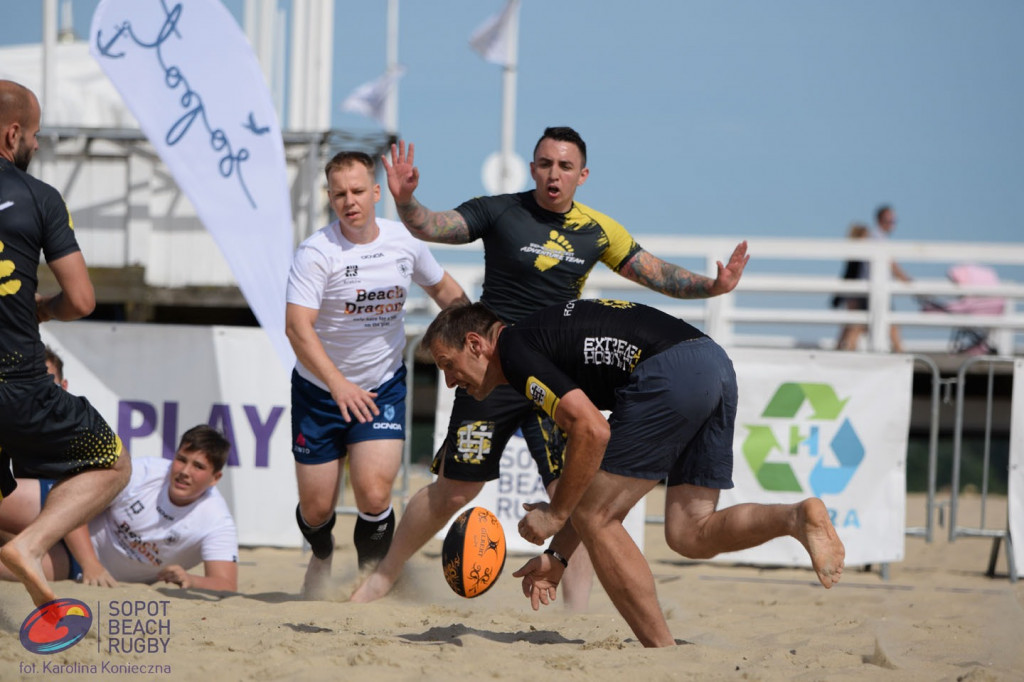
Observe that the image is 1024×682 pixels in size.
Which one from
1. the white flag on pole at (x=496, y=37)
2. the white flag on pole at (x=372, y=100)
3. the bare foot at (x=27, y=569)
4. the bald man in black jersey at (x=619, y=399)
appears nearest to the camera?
the bare foot at (x=27, y=569)

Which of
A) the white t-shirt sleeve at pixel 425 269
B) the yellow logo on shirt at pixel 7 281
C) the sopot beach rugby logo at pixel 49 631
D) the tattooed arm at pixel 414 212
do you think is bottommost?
the sopot beach rugby logo at pixel 49 631

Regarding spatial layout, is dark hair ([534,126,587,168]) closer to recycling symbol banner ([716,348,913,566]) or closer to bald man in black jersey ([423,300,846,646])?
bald man in black jersey ([423,300,846,646])

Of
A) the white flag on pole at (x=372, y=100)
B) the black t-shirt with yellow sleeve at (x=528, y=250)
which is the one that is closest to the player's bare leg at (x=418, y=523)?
the black t-shirt with yellow sleeve at (x=528, y=250)

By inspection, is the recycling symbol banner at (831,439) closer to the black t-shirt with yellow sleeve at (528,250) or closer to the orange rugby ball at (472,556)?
the black t-shirt with yellow sleeve at (528,250)

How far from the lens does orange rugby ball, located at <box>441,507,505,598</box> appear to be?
4.07 meters

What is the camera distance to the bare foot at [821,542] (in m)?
3.83

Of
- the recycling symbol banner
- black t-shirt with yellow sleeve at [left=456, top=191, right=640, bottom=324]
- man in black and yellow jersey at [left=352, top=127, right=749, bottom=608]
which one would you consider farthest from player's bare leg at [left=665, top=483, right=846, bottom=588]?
the recycling symbol banner

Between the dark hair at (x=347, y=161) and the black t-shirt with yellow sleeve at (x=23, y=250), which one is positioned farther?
the dark hair at (x=347, y=161)

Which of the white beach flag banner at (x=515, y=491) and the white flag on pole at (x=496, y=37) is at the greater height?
the white flag on pole at (x=496, y=37)

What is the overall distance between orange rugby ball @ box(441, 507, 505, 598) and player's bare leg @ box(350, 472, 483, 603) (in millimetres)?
1008

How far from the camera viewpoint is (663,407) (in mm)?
4051

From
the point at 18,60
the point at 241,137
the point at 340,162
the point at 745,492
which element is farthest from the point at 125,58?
the point at 18,60

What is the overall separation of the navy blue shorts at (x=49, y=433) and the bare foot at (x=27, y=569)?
0.35m

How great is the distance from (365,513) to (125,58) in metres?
3.63
